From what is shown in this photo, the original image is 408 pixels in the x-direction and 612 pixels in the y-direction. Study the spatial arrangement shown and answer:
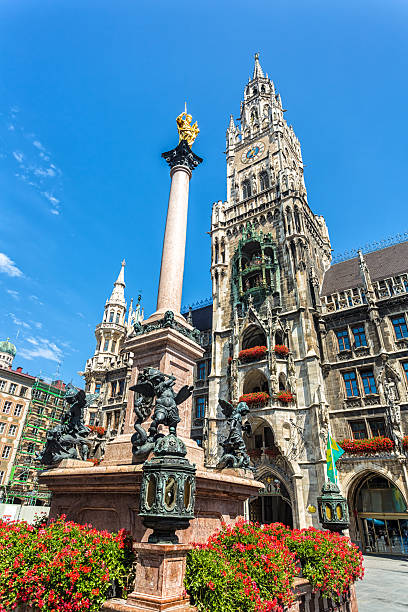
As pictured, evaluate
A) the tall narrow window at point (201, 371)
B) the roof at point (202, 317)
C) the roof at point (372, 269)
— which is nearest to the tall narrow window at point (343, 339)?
the roof at point (372, 269)

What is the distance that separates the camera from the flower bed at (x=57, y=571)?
14.8ft

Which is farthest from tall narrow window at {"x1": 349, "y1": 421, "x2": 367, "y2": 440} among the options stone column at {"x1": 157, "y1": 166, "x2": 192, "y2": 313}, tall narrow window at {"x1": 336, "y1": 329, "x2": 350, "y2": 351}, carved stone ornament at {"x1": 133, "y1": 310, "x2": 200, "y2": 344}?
stone column at {"x1": 157, "y1": 166, "x2": 192, "y2": 313}

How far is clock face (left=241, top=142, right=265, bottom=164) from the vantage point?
132 ft

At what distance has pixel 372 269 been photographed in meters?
31.8

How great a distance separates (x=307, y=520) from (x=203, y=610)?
68.8ft

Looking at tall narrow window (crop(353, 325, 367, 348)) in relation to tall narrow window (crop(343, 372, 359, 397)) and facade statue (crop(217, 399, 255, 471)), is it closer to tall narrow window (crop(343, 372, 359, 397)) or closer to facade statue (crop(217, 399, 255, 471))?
tall narrow window (crop(343, 372, 359, 397))

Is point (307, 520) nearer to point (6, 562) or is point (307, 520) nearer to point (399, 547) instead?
point (399, 547)

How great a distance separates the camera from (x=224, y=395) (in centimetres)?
2905

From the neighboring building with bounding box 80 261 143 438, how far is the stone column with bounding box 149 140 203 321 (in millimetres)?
22093

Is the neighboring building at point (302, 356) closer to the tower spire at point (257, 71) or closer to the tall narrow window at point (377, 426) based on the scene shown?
the tall narrow window at point (377, 426)

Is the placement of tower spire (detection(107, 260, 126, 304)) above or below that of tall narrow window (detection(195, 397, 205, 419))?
above

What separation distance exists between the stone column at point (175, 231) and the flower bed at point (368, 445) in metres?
18.2

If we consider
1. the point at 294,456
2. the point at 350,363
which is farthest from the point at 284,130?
the point at 294,456

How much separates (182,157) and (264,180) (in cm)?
2551
